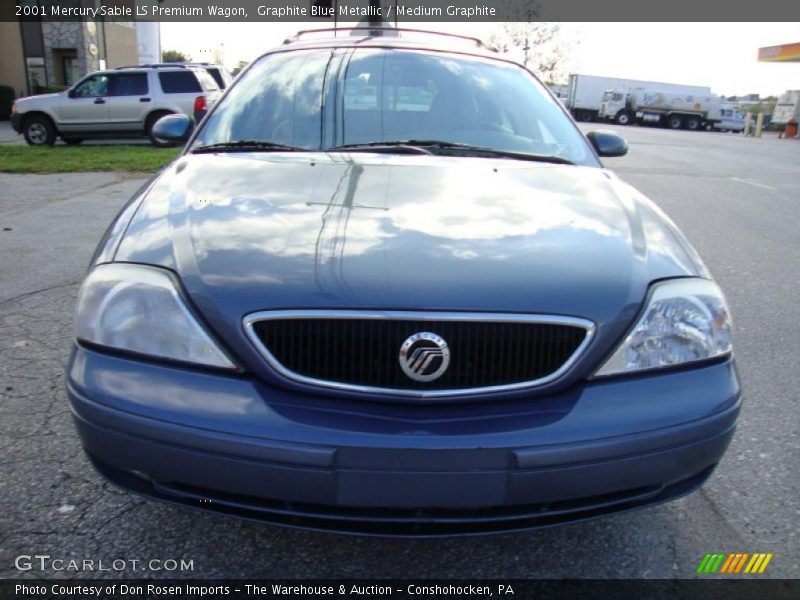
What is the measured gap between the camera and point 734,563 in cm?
203

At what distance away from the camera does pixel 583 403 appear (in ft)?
5.57

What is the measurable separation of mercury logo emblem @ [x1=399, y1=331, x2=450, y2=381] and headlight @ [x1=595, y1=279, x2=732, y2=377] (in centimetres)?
41

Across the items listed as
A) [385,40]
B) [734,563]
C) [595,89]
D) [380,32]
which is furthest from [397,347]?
[595,89]

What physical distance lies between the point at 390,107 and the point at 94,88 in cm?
1413

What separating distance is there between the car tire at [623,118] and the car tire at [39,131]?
A: 38346 millimetres

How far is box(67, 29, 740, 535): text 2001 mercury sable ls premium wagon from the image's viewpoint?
162cm

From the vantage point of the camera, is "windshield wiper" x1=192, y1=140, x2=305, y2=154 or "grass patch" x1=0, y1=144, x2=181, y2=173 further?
"grass patch" x1=0, y1=144, x2=181, y2=173

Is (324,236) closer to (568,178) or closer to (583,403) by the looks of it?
(583,403)

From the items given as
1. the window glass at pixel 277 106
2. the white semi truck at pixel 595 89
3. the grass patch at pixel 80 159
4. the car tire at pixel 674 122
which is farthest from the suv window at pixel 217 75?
the car tire at pixel 674 122

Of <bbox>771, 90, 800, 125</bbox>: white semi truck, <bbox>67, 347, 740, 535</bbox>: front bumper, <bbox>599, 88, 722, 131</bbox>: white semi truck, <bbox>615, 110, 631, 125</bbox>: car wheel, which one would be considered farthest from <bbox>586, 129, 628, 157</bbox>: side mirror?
<bbox>615, 110, 631, 125</bbox>: car wheel

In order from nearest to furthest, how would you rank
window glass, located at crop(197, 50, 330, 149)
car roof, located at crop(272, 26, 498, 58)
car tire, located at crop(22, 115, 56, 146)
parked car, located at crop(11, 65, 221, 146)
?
window glass, located at crop(197, 50, 330, 149) < car roof, located at crop(272, 26, 498, 58) < parked car, located at crop(11, 65, 221, 146) < car tire, located at crop(22, 115, 56, 146)

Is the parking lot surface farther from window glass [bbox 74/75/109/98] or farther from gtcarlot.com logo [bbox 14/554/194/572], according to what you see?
window glass [bbox 74/75/109/98]

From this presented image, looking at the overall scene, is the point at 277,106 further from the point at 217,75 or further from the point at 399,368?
the point at 217,75

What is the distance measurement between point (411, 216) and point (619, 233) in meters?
0.65
